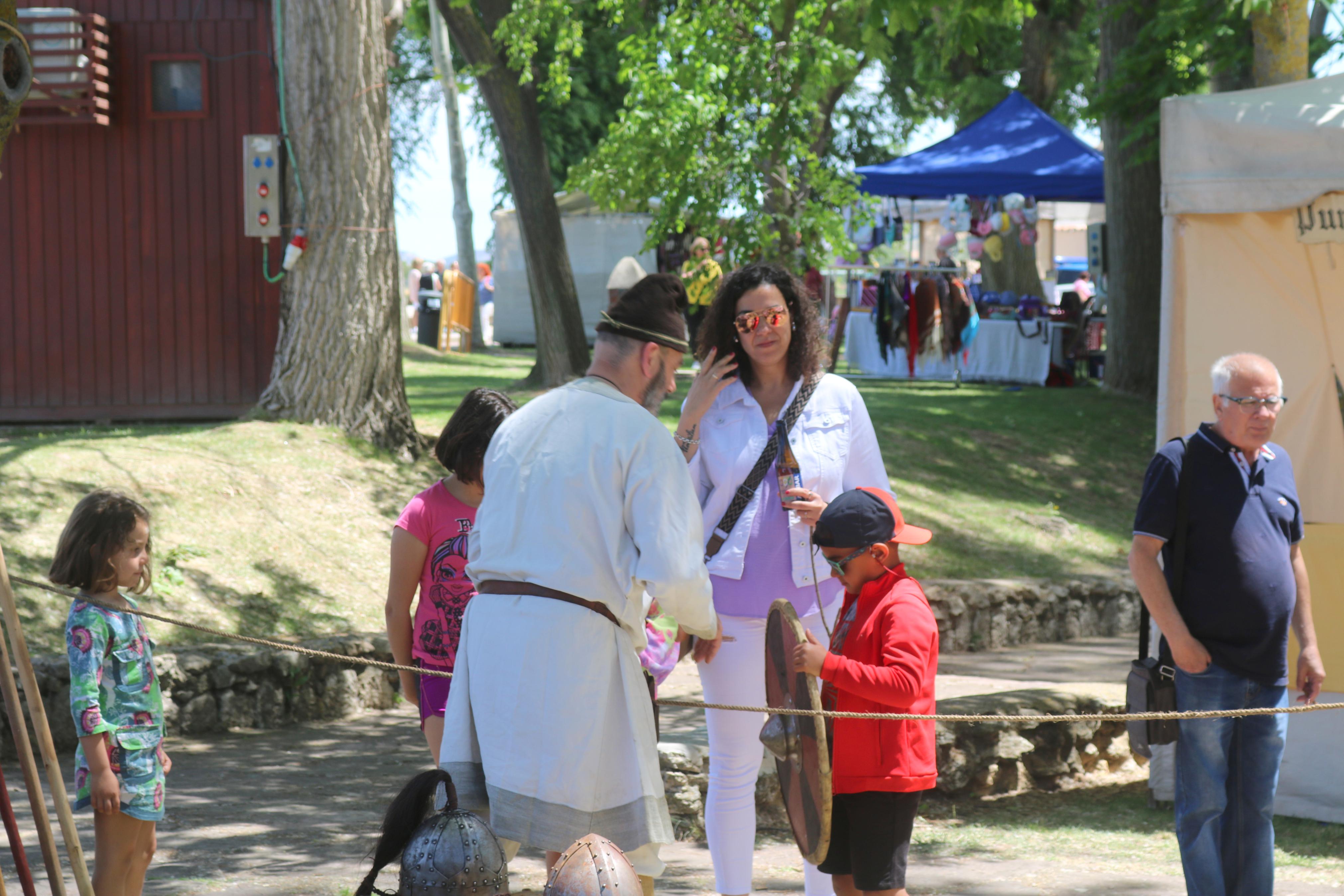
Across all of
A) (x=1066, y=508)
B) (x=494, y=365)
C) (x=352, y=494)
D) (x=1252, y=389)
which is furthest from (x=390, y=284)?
(x=494, y=365)

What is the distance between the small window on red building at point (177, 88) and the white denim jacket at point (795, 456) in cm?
841

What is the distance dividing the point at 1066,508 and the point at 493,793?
398 inches

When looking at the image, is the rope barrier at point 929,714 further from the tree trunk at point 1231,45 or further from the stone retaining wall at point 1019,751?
the tree trunk at point 1231,45

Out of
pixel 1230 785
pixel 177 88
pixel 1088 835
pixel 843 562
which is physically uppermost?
pixel 177 88

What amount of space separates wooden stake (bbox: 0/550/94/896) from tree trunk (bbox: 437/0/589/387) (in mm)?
11367

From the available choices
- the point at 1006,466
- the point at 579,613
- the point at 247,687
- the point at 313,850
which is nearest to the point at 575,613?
the point at 579,613

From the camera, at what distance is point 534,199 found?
14.9 m

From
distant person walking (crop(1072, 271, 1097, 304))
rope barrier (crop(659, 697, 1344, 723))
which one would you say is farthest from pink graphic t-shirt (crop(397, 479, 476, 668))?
distant person walking (crop(1072, 271, 1097, 304))

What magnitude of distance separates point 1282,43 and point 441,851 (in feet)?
25.6

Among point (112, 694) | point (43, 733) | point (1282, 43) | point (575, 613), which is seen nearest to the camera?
point (575, 613)

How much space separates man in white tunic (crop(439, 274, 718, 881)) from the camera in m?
3.12

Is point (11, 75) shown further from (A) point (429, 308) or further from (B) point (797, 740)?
(A) point (429, 308)

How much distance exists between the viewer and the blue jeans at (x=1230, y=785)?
4379 millimetres

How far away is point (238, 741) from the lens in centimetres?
701
